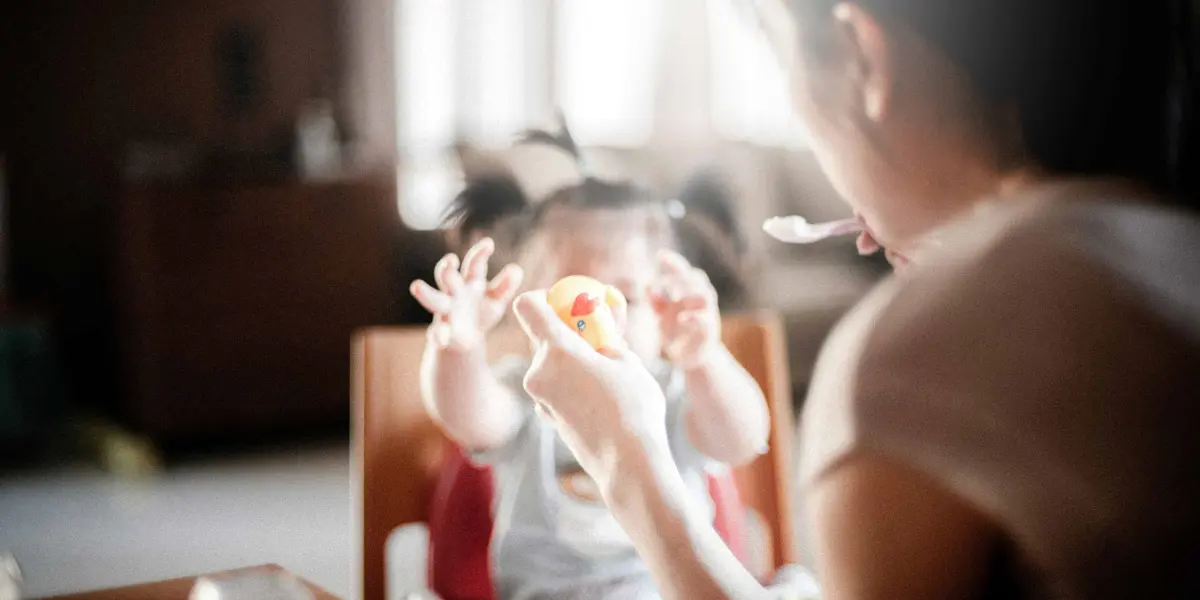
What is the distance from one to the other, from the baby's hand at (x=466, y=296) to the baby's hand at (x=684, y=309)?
11 cm

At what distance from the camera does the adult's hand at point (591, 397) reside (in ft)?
1.42

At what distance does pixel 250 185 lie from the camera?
2.70 metres

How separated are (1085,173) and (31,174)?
2988 mm

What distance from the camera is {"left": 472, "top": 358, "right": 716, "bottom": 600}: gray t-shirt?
0.77 metres

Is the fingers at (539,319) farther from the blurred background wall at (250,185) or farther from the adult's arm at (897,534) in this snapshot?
the blurred background wall at (250,185)

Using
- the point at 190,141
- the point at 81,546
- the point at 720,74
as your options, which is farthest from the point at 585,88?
the point at 81,546

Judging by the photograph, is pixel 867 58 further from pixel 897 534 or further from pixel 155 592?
pixel 155 592

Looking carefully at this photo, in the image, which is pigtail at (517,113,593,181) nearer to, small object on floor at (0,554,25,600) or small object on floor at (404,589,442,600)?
small object on floor at (404,589,442,600)

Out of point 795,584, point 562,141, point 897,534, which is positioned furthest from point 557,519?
point 897,534

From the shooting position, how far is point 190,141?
117 inches

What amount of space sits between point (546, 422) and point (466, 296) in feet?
0.48

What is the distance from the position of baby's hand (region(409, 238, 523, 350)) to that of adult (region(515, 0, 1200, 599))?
0.36 m

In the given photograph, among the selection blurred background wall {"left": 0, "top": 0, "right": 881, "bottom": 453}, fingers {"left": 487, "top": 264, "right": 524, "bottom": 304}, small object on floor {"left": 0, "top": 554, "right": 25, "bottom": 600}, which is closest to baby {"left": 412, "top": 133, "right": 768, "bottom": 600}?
fingers {"left": 487, "top": 264, "right": 524, "bottom": 304}

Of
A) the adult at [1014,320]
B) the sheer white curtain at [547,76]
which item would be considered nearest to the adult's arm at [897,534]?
the adult at [1014,320]
